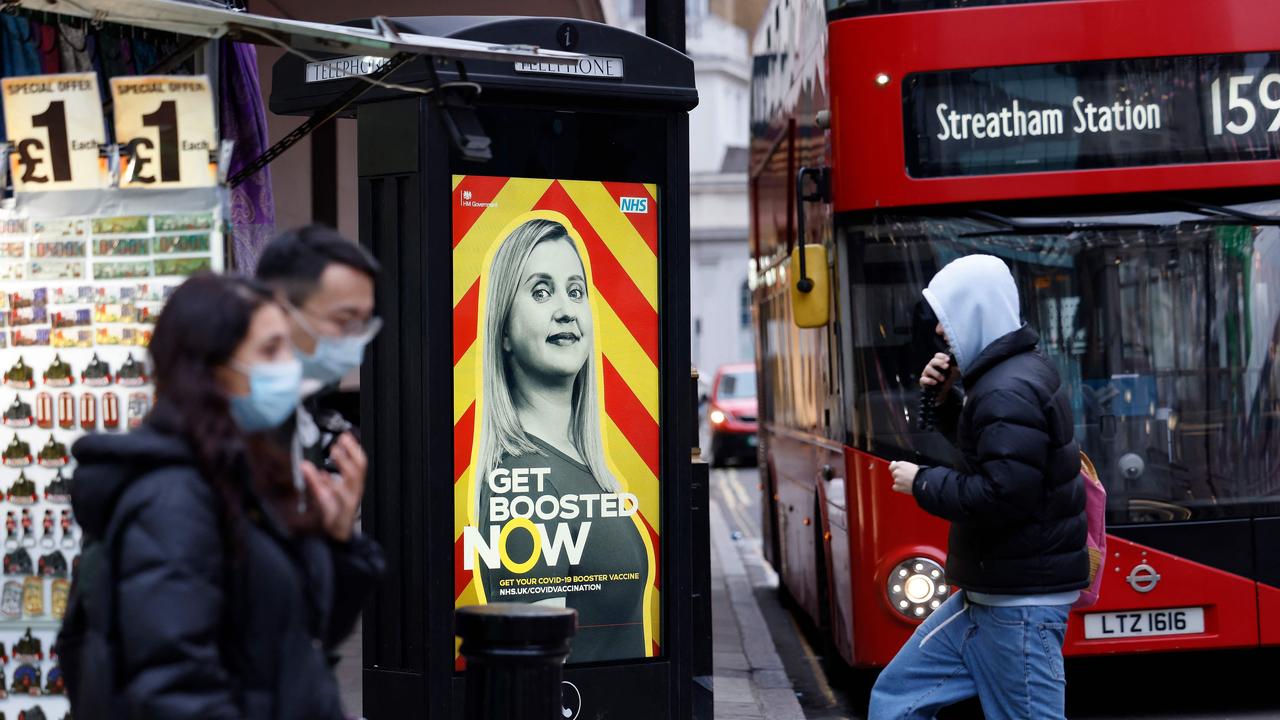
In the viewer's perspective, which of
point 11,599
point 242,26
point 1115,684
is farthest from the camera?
point 1115,684

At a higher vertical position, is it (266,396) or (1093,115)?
(1093,115)

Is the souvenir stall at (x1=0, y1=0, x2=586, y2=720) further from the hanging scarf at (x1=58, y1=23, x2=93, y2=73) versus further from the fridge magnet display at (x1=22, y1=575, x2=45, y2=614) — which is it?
the hanging scarf at (x1=58, y1=23, x2=93, y2=73)

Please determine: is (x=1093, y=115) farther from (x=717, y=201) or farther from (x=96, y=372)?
(x=717, y=201)

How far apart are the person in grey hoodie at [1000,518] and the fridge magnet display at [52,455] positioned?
7.72 ft

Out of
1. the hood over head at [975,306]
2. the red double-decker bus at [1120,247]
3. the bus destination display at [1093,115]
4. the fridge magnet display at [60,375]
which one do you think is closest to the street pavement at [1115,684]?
the red double-decker bus at [1120,247]

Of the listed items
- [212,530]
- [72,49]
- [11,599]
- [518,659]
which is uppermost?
[72,49]

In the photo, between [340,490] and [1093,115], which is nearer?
[340,490]

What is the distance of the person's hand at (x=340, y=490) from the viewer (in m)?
2.80

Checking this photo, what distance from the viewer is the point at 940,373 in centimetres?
517

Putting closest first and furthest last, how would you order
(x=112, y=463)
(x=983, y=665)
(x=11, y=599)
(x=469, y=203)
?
(x=112, y=463) < (x=11, y=599) < (x=983, y=665) < (x=469, y=203)

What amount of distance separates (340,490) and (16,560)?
75.6 inches

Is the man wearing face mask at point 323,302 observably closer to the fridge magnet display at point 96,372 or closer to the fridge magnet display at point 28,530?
the fridge magnet display at point 96,372

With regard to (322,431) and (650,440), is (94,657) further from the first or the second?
(650,440)

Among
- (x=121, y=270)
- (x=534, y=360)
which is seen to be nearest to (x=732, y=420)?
(x=534, y=360)
